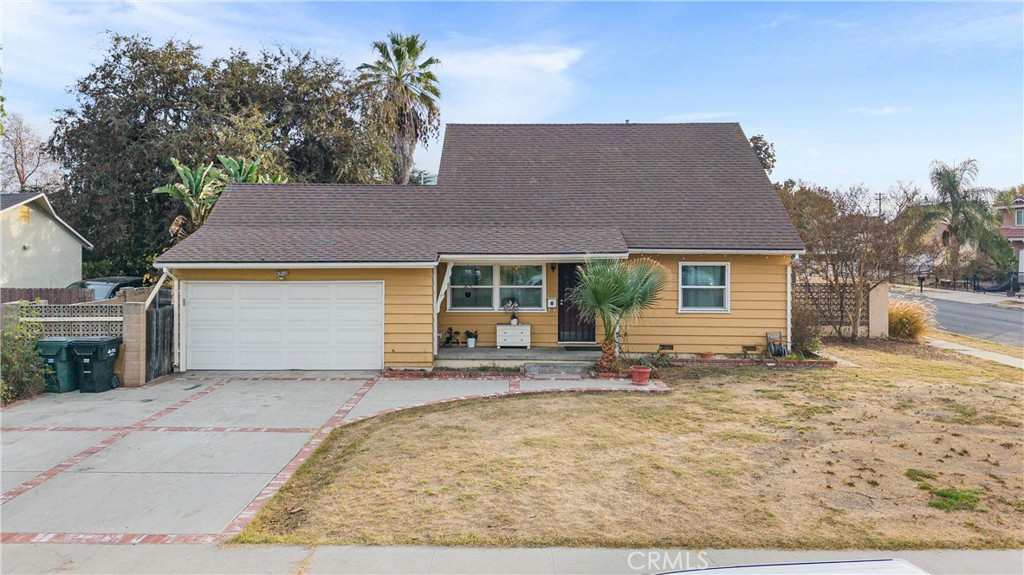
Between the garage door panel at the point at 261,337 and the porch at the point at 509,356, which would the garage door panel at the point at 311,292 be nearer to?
the garage door panel at the point at 261,337

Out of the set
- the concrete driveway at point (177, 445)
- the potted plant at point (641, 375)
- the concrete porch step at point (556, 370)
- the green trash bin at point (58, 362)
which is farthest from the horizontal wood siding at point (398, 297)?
the potted plant at point (641, 375)

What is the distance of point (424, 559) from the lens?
15.7 ft

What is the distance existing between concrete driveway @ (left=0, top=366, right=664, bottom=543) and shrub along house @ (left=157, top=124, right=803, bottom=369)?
1.12 metres

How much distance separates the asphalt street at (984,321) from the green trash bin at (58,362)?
2361 cm

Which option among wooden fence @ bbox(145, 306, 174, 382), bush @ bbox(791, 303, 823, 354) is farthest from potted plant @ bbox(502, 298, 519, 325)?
wooden fence @ bbox(145, 306, 174, 382)

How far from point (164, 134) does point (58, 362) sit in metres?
16.5

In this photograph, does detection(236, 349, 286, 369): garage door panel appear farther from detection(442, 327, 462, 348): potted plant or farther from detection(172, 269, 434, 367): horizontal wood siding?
detection(442, 327, 462, 348): potted plant

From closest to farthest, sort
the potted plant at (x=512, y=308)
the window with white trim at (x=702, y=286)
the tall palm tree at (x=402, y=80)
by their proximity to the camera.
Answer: the window with white trim at (x=702, y=286), the potted plant at (x=512, y=308), the tall palm tree at (x=402, y=80)

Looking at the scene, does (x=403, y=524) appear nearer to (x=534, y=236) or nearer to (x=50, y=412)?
(x=50, y=412)

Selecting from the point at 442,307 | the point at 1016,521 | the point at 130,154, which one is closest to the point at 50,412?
the point at 442,307

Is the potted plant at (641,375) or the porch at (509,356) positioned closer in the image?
the potted plant at (641,375)

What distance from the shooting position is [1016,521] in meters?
5.50

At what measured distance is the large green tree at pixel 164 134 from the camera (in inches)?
944

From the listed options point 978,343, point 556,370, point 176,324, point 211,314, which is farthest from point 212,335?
point 978,343
